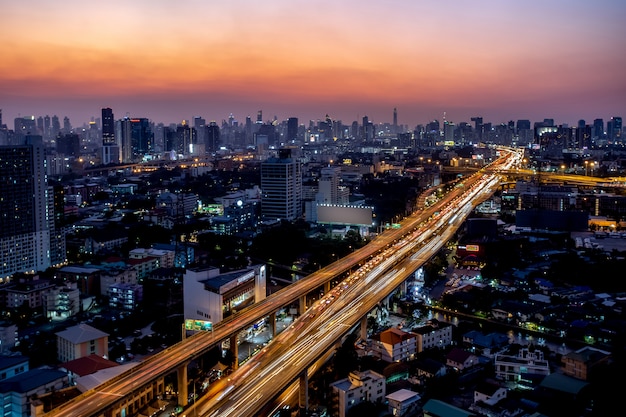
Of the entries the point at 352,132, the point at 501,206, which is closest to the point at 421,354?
the point at 501,206

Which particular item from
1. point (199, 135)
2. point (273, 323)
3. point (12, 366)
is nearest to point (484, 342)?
point (273, 323)

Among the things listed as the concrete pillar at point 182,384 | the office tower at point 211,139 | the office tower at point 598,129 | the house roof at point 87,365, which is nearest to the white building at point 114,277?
the house roof at point 87,365

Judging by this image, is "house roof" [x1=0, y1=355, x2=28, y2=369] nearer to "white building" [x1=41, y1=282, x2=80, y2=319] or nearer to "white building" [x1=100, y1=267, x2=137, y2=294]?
"white building" [x1=41, y1=282, x2=80, y2=319]

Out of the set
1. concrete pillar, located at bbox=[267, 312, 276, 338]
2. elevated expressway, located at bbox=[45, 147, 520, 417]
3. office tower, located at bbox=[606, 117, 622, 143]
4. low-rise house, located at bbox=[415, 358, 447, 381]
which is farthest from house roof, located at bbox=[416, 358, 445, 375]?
office tower, located at bbox=[606, 117, 622, 143]

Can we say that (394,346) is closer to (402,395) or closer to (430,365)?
(430,365)

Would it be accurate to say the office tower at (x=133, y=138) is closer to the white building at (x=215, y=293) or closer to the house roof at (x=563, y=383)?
the white building at (x=215, y=293)

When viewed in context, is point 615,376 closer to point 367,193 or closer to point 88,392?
point 88,392
